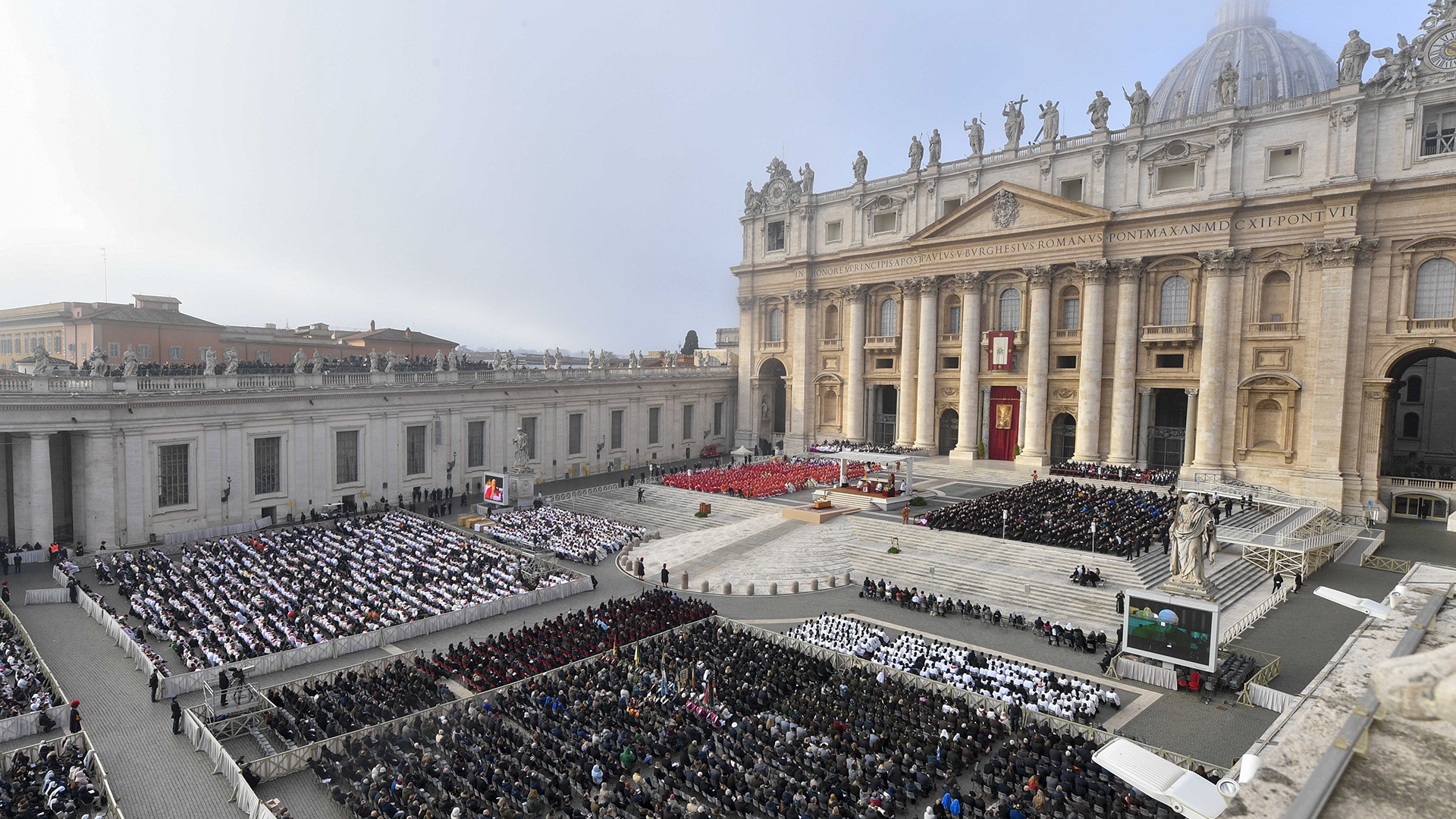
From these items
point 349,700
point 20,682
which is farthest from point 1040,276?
point 20,682

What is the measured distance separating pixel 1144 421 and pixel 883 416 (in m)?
18.6

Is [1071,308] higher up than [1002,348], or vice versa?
[1071,308]

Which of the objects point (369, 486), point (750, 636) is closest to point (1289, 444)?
point (750, 636)

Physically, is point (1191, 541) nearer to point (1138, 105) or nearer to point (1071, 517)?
point (1071, 517)

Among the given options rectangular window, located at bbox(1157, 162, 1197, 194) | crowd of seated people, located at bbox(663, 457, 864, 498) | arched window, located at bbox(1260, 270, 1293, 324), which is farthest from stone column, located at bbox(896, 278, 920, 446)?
arched window, located at bbox(1260, 270, 1293, 324)

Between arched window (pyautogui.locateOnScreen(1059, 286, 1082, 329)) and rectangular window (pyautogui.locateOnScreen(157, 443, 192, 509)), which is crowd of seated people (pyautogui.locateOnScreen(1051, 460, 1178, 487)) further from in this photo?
rectangular window (pyautogui.locateOnScreen(157, 443, 192, 509))

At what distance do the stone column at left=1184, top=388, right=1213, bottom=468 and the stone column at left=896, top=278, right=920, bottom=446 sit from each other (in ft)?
55.9

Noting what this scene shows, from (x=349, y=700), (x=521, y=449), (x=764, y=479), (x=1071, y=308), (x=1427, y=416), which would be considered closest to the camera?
(x=349, y=700)

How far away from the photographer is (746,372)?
66938mm

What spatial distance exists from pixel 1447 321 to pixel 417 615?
47201 mm

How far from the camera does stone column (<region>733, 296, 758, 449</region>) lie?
66.4 meters

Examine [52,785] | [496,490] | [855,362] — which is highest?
[855,362]

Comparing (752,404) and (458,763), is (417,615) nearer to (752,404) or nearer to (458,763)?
(458,763)

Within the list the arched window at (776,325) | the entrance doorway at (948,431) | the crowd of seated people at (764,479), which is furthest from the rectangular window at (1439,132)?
the arched window at (776,325)
